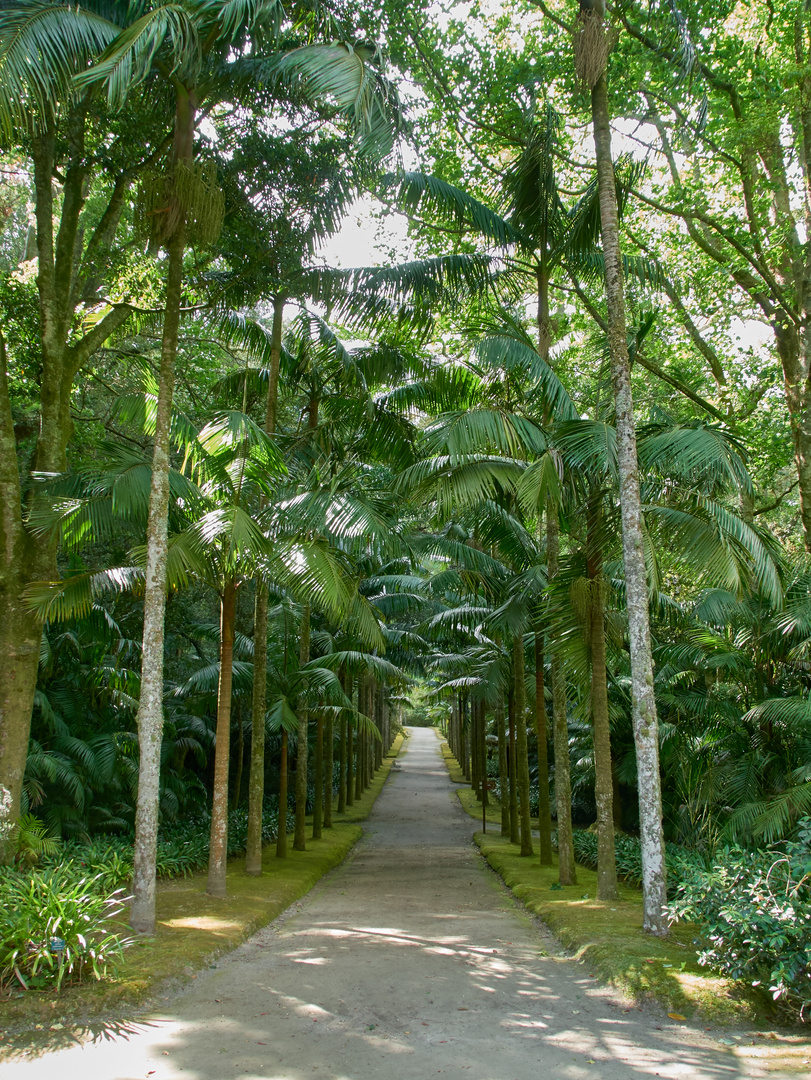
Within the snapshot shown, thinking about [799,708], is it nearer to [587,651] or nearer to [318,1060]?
[587,651]

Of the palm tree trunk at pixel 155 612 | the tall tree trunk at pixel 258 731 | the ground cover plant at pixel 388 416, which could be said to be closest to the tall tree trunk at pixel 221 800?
A: the ground cover plant at pixel 388 416

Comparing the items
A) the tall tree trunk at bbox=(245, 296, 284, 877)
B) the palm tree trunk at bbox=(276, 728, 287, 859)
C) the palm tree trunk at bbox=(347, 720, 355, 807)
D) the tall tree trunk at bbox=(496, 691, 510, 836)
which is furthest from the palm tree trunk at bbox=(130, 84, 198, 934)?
the palm tree trunk at bbox=(347, 720, 355, 807)

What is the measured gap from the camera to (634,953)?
7152 mm

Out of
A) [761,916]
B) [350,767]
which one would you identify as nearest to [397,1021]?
[761,916]

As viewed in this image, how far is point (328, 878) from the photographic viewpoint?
13859 millimetres

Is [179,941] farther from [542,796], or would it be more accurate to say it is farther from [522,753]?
[522,753]

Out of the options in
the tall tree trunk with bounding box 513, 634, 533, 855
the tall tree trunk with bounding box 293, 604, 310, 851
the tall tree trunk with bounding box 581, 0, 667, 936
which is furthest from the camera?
the tall tree trunk with bounding box 293, 604, 310, 851

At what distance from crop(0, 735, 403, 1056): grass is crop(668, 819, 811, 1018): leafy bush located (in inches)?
176

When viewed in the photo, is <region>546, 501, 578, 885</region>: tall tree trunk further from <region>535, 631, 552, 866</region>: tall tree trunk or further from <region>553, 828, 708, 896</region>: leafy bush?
<region>535, 631, 552, 866</region>: tall tree trunk

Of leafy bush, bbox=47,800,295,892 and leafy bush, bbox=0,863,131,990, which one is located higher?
leafy bush, bbox=0,863,131,990

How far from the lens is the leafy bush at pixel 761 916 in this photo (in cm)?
550

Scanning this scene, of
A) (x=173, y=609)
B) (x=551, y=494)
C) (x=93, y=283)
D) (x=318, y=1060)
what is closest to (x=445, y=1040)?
(x=318, y=1060)

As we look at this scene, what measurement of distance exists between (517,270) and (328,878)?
11217 millimetres

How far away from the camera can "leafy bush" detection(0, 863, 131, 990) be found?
5.84 m
